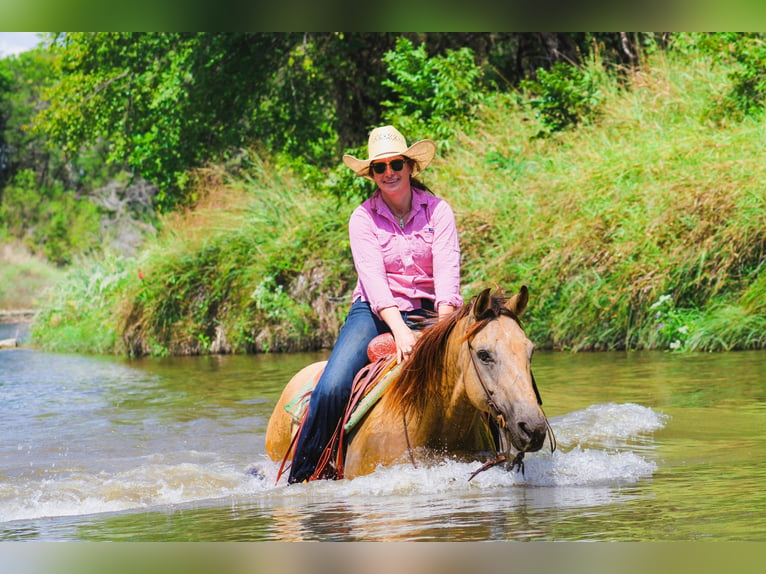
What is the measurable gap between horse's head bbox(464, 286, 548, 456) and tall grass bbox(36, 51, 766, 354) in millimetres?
7698

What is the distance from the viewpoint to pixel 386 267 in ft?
17.9

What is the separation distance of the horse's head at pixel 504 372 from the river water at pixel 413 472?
1.17 ft

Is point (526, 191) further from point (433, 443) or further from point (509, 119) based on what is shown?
point (433, 443)

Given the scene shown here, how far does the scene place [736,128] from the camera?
1331 centimetres

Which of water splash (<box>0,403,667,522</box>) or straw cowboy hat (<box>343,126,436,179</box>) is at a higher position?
straw cowboy hat (<box>343,126,436,179</box>)

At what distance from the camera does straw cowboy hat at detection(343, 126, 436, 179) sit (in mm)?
5449

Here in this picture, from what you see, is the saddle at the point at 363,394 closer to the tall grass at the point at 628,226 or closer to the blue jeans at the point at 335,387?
the blue jeans at the point at 335,387

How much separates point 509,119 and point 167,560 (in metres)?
14.6

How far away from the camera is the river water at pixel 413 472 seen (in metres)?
4.17

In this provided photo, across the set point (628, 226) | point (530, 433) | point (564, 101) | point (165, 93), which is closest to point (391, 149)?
point (530, 433)

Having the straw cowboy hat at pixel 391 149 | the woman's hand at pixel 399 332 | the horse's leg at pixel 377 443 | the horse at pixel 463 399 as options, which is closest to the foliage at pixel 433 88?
the straw cowboy hat at pixel 391 149

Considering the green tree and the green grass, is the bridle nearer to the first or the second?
the green tree

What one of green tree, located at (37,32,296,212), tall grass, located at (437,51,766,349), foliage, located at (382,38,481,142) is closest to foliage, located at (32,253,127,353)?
green tree, located at (37,32,296,212)

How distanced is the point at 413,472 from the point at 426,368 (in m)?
0.51
